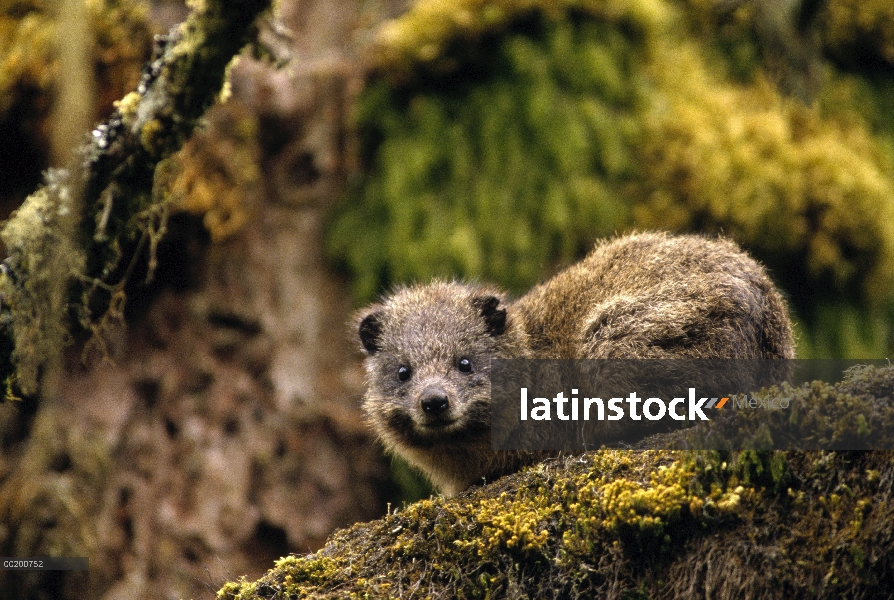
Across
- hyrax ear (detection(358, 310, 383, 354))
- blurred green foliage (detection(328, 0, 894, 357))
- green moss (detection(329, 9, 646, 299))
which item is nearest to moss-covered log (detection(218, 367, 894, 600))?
hyrax ear (detection(358, 310, 383, 354))

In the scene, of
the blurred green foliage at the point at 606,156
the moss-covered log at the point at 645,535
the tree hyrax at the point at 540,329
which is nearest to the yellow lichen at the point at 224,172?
the blurred green foliage at the point at 606,156

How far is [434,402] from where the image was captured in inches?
259

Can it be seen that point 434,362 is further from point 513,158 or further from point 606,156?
point 606,156

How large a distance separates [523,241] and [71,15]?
268 inches

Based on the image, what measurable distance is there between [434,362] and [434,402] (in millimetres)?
628

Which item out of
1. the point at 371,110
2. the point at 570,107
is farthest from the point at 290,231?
the point at 570,107

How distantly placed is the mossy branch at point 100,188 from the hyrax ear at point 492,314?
2939mm

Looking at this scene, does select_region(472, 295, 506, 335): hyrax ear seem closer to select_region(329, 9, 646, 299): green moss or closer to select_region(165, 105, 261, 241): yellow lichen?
select_region(329, 9, 646, 299): green moss

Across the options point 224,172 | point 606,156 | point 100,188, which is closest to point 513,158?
point 606,156

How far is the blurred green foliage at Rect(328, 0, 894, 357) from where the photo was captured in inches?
414

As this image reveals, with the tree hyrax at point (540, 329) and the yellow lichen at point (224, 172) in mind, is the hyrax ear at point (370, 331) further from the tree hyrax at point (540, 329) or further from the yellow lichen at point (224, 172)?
the yellow lichen at point (224, 172)

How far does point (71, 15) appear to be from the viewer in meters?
4.45

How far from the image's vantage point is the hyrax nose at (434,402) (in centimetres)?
657

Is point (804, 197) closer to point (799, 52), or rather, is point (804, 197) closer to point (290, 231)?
point (799, 52)
